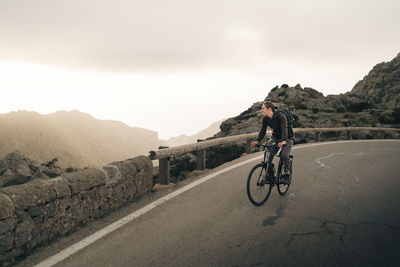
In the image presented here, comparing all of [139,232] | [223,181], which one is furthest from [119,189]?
[223,181]

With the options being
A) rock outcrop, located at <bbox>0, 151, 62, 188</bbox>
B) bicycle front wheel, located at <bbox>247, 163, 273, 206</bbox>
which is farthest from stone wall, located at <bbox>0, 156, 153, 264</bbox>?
rock outcrop, located at <bbox>0, 151, 62, 188</bbox>

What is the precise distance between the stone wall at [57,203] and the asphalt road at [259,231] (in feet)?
0.64

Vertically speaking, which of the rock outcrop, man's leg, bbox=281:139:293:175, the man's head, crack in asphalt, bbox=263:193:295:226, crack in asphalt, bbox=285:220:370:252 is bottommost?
the rock outcrop

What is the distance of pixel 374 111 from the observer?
34.9 m

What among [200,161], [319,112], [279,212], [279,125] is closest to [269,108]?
[279,125]

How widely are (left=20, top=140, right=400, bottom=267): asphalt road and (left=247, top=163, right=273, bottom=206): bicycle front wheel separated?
5.8 inches

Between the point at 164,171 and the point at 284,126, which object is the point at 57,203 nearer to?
the point at 164,171

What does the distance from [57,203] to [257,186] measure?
3.19m

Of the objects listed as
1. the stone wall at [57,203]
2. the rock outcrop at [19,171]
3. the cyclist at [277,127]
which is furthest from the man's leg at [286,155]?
the rock outcrop at [19,171]

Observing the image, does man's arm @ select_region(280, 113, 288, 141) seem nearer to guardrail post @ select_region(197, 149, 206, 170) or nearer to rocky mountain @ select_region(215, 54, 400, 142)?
guardrail post @ select_region(197, 149, 206, 170)

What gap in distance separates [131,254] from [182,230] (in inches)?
35.0

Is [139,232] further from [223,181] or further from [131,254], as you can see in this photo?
[223,181]

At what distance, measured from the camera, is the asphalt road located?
3258 mm

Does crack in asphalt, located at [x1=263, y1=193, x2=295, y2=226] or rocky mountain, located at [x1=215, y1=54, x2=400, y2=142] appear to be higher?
rocky mountain, located at [x1=215, y1=54, x2=400, y2=142]
